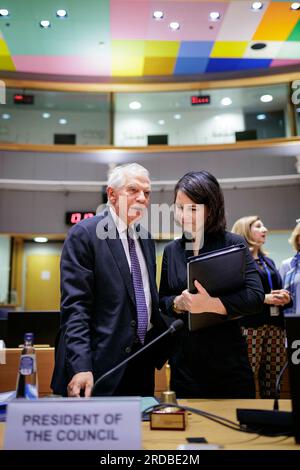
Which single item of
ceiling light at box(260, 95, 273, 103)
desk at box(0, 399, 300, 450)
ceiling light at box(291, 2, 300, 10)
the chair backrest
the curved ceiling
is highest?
the curved ceiling

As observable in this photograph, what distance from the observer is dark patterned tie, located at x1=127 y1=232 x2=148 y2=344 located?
143 centimetres

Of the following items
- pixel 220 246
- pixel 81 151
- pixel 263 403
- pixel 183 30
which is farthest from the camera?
pixel 81 151

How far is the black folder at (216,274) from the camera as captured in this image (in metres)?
1.30

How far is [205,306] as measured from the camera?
4.32 ft

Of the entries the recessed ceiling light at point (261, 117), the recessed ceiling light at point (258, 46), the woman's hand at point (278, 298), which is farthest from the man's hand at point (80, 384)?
the recessed ceiling light at point (261, 117)

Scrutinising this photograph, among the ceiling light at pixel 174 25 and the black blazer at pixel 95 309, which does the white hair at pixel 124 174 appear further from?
the ceiling light at pixel 174 25

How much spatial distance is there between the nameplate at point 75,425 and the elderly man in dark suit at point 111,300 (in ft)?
1.19

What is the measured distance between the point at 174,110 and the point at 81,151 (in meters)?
1.98

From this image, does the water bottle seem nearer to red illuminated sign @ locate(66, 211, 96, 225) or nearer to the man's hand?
the man's hand

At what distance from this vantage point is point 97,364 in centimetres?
132

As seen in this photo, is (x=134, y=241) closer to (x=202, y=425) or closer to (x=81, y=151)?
(x=202, y=425)

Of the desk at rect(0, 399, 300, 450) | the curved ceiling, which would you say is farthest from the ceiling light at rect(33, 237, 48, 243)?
the desk at rect(0, 399, 300, 450)

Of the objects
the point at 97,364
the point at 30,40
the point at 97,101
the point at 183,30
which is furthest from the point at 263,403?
the point at 97,101

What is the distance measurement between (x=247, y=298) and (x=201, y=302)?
17cm
